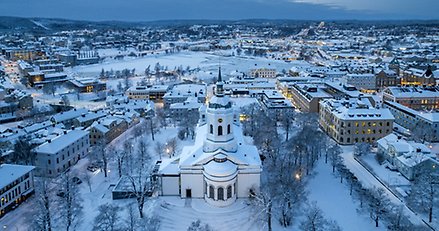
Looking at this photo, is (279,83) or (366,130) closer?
(366,130)

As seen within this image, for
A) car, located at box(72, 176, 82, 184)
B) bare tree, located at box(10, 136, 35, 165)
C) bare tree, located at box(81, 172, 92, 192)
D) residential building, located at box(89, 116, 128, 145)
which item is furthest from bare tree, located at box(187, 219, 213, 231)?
residential building, located at box(89, 116, 128, 145)

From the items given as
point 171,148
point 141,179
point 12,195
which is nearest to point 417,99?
point 171,148

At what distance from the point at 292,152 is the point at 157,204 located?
59.8 ft

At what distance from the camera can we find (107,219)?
33.8 m

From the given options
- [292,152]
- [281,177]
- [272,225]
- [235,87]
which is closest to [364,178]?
[292,152]

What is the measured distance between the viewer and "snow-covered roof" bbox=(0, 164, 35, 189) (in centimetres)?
3803

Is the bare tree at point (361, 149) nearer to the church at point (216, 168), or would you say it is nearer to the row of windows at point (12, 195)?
the church at point (216, 168)

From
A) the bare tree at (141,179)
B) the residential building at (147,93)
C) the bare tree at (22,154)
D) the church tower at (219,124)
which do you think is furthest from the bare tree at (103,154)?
the residential building at (147,93)

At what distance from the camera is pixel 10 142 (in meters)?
53.5

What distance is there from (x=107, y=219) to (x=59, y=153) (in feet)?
58.1

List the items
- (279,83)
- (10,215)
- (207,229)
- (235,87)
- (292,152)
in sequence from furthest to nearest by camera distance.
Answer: (279,83) < (235,87) < (292,152) < (10,215) < (207,229)

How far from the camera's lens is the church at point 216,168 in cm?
3866

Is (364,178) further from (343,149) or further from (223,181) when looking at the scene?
(223,181)

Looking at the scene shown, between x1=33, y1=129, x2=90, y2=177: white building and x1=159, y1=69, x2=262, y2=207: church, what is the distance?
14.2 metres
